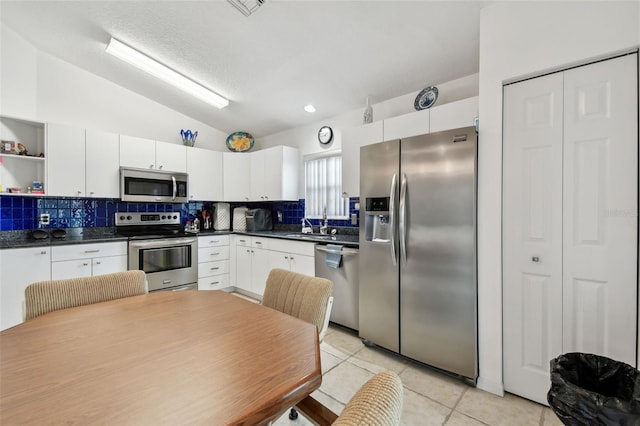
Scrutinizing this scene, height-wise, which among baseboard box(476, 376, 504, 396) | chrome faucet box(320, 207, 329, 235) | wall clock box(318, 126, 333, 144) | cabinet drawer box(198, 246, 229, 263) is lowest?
baseboard box(476, 376, 504, 396)

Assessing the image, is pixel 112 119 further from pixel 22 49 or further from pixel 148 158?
pixel 22 49

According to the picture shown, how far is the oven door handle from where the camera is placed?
3164 mm

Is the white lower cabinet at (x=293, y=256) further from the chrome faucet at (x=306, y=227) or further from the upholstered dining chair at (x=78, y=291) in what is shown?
the upholstered dining chair at (x=78, y=291)

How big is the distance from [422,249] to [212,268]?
9.85ft

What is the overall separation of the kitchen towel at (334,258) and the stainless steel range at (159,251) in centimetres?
198

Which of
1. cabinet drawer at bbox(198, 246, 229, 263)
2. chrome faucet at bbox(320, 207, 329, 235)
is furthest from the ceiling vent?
cabinet drawer at bbox(198, 246, 229, 263)

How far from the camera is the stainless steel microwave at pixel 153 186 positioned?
3.36 meters

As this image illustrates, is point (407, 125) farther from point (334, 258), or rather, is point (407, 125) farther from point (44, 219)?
point (44, 219)

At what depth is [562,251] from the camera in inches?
67.2

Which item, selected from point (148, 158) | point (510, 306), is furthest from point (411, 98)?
point (148, 158)

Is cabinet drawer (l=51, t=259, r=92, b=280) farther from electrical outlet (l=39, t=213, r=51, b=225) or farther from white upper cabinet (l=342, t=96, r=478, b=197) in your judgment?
white upper cabinet (l=342, t=96, r=478, b=197)

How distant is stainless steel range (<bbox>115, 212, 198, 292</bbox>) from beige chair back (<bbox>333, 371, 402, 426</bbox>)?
136 inches

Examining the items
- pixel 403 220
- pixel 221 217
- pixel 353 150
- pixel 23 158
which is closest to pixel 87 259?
pixel 23 158

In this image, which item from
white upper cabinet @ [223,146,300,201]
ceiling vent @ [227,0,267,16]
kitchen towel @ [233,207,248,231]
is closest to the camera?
ceiling vent @ [227,0,267,16]
